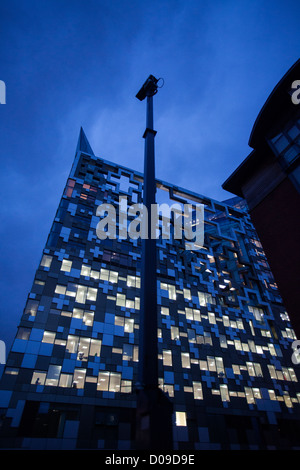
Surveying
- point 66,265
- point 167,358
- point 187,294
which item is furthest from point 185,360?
point 66,265

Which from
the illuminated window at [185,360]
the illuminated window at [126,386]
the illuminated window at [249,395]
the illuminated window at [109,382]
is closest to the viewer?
the illuminated window at [109,382]

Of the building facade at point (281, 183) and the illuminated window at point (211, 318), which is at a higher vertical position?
the illuminated window at point (211, 318)

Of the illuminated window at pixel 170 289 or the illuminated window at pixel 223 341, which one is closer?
the illuminated window at pixel 223 341

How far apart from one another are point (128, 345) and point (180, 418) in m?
9.48

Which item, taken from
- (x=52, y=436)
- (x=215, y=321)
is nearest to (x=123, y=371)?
(x=52, y=436)

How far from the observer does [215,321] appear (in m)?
40.4

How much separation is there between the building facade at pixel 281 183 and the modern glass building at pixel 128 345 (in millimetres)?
19714

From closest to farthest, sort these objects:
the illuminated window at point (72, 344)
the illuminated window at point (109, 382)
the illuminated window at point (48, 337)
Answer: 1. the illuminated window at point (109, 382)
2. the illuminated window at point (48, 337)
3. the illuminated window at point (72, 344)

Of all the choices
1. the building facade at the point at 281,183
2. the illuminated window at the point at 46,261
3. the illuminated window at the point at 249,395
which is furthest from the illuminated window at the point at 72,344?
the illuminated window at the point at 249,395

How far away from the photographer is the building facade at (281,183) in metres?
19.0

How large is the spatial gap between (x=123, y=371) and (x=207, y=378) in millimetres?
11185

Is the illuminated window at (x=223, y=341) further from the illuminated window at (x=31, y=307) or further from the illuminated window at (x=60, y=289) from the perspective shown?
the illuminated window at (x=31, y=307)

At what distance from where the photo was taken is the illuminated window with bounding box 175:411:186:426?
97.4 feet

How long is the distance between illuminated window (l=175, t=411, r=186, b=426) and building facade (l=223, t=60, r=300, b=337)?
62.7 ft
